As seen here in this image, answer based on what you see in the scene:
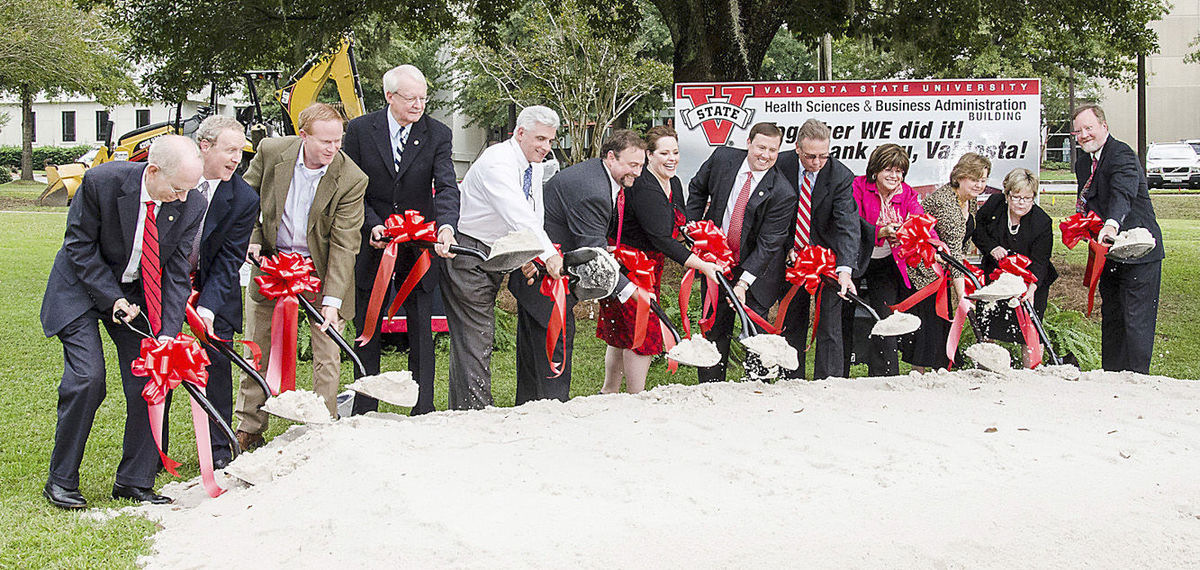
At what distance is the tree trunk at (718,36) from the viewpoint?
33.6 feet

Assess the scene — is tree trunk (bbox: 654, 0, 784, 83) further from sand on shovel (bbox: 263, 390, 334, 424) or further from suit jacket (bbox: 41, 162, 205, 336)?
suit jacket (bbox: 41, 162, 205, 336)

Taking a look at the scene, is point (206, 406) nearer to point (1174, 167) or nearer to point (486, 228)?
point (486, 228)

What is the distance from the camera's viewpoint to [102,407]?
21.6 feet

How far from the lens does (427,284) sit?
5.89 meters

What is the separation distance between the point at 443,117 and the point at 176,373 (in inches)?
1629

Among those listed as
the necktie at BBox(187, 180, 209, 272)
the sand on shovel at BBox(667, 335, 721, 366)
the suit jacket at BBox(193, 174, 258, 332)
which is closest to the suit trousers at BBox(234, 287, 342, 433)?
the suit jacket at BBox(193, 174, 258, 332)

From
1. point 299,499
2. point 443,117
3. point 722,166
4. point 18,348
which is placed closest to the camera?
point 299,499

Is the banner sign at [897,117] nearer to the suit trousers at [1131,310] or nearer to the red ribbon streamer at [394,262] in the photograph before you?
the suit trousers at [1131,310]

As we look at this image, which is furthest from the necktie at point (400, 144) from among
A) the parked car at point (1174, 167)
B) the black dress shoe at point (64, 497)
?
the parked car at point (1174, 167)

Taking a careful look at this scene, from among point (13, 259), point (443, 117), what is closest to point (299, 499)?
point (13, 259)

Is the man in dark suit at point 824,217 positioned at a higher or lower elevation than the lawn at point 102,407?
higher

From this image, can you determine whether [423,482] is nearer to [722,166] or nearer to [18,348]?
[722,166]

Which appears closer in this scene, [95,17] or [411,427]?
[411,427]

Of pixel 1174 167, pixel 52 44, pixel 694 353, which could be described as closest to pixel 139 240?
pixel 694 353
